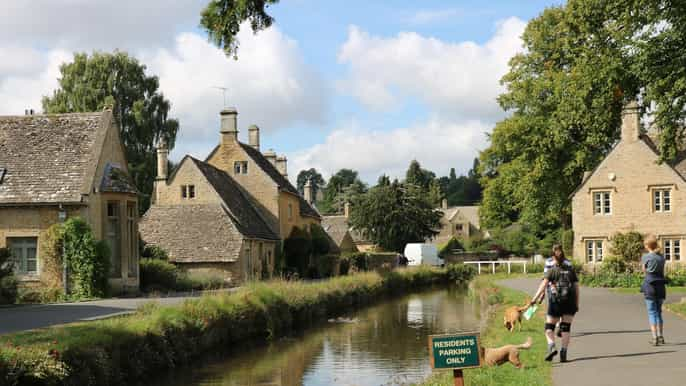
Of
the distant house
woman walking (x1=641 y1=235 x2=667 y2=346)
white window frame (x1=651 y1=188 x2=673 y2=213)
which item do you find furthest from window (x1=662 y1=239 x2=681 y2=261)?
the distant house

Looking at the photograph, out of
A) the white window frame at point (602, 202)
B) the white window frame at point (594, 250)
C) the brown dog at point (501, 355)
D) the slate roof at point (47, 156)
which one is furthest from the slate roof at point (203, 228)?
the brown dog at point (501, 355)

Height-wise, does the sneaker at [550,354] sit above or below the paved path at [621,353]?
above

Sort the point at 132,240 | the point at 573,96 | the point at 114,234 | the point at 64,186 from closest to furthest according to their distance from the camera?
the point at 573,96 < the point at 64,186 < the point at 114,234 < the point at 132,240

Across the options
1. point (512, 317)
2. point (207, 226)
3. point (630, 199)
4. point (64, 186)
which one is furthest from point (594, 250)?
point (64, 186)

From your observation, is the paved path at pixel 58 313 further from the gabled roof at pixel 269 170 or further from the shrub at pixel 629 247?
the shrub at pixel 629 247

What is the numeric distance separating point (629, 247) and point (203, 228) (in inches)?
929

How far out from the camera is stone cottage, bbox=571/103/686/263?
43.3 metres

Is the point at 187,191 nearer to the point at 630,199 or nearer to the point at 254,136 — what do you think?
the point at 254,136

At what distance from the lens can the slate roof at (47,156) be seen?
2864 centimetres

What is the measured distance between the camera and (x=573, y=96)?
2436 cm

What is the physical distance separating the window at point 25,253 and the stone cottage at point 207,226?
10.5m

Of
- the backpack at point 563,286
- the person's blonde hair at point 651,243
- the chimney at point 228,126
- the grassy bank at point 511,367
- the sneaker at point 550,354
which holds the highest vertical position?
the chimney at point 228,126

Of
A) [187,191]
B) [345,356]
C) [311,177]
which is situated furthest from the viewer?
[311,177]

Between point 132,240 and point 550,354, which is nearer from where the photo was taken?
point 550,354
